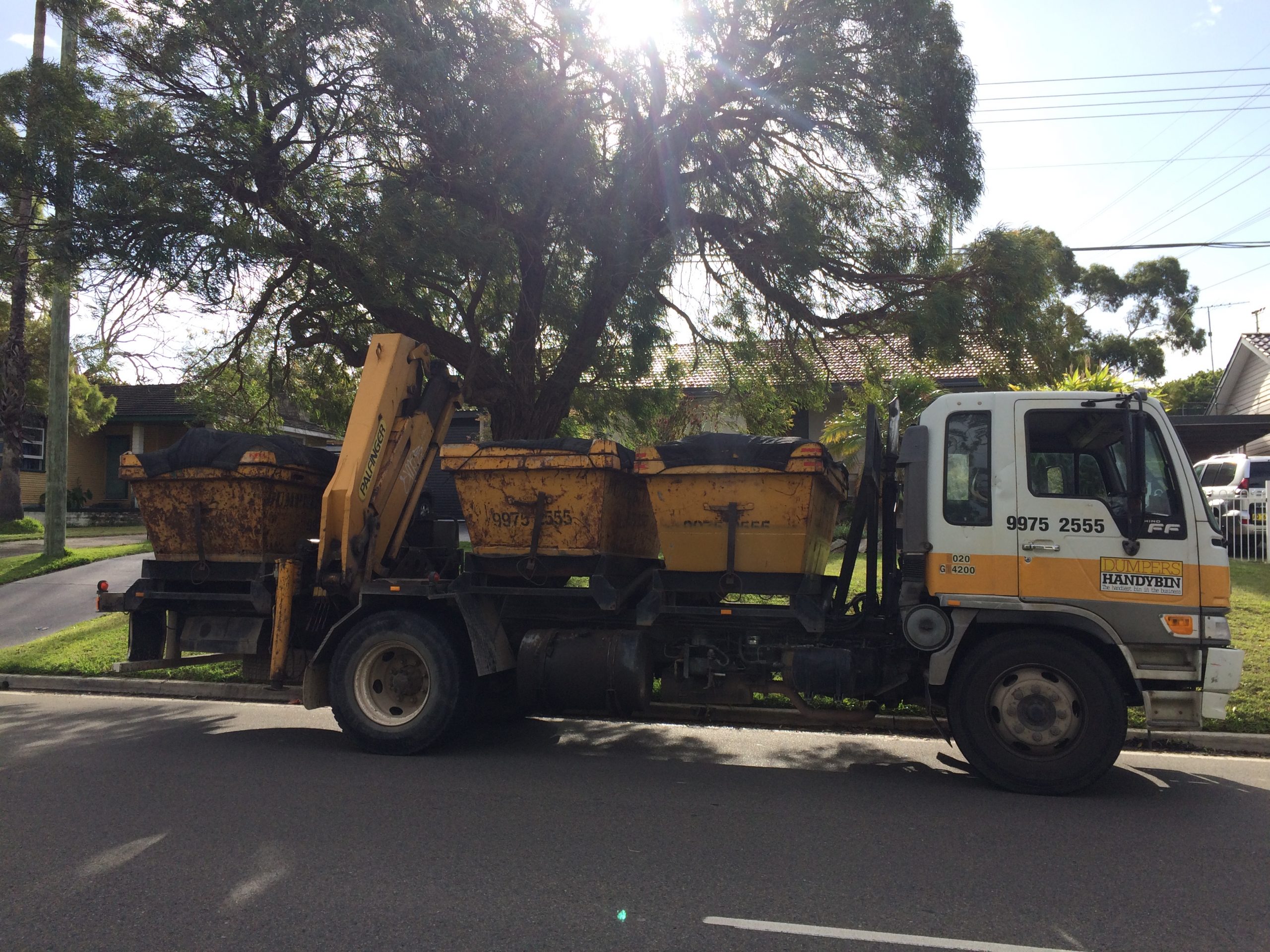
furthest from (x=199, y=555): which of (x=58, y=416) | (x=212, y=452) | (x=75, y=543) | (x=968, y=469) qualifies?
(x=75, y=543)

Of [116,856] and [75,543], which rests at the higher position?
[75,543]

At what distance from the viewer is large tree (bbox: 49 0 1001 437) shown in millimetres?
9312

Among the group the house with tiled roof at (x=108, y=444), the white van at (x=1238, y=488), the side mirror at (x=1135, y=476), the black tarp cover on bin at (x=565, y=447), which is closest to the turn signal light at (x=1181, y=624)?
the side mirror at (x=1135, y=476)

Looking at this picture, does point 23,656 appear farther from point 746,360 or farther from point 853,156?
point 853,156

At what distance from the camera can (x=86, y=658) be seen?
35.7 feet

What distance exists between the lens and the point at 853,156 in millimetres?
10672

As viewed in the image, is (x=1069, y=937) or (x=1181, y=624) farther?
(x=1181, y=624)

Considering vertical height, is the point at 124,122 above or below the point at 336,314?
above

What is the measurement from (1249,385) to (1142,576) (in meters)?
29.8

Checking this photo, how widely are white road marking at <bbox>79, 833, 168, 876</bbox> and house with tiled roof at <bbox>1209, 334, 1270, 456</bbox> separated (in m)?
27.7

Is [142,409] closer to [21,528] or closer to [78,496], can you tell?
[78,496]

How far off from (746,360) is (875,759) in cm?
646

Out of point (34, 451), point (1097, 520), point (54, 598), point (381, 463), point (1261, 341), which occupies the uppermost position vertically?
point (1261, 341)

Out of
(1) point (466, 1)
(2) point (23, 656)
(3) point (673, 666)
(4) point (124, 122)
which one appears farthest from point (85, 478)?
(3) point (673, 666)
